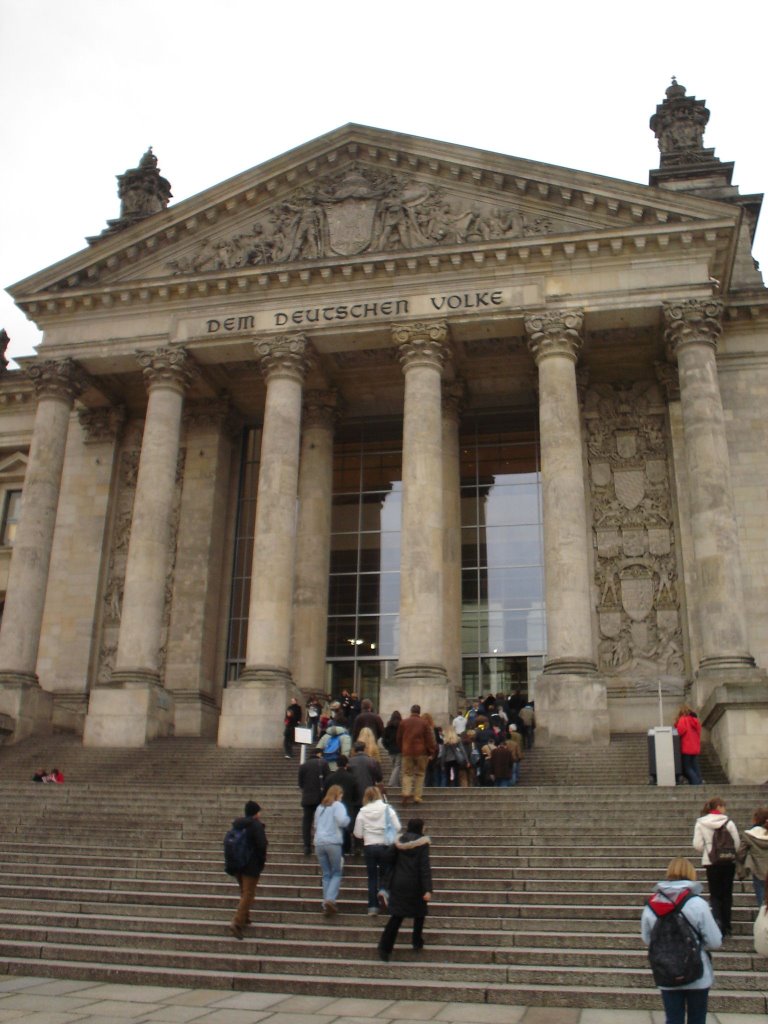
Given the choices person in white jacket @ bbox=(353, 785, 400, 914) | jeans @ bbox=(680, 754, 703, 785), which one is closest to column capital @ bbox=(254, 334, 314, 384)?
jeans @ bbox=(680, 754, 703, 785)

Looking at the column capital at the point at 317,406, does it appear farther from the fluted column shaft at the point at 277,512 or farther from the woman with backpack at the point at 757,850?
the woman with backpack at the point at 757,850

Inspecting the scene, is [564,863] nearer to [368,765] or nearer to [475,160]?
[368,765]

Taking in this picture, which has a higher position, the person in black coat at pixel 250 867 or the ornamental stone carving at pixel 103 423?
the ornamental stone carving at pixel 103 423

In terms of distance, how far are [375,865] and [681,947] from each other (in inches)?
218

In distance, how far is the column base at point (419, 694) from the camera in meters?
23.8

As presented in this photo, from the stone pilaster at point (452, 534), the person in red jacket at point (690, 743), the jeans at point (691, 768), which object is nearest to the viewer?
the person in red jacket at point (690, 743)

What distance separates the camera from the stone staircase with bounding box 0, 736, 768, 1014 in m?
9.90

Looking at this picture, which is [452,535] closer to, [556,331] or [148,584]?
[556,331]

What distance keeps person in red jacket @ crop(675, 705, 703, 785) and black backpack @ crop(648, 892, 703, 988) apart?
40.4 ft

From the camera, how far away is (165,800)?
18156mm

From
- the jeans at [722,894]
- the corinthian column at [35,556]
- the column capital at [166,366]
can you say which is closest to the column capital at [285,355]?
the column capital at [166,366]

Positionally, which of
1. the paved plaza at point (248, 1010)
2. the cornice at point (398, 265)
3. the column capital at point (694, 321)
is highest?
the cornice at point (398, 265)

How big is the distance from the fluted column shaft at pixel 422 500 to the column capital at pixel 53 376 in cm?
1063

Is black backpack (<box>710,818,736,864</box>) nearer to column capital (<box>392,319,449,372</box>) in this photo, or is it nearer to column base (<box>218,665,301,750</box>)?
column base (<box>218,665,301,750</box>)
